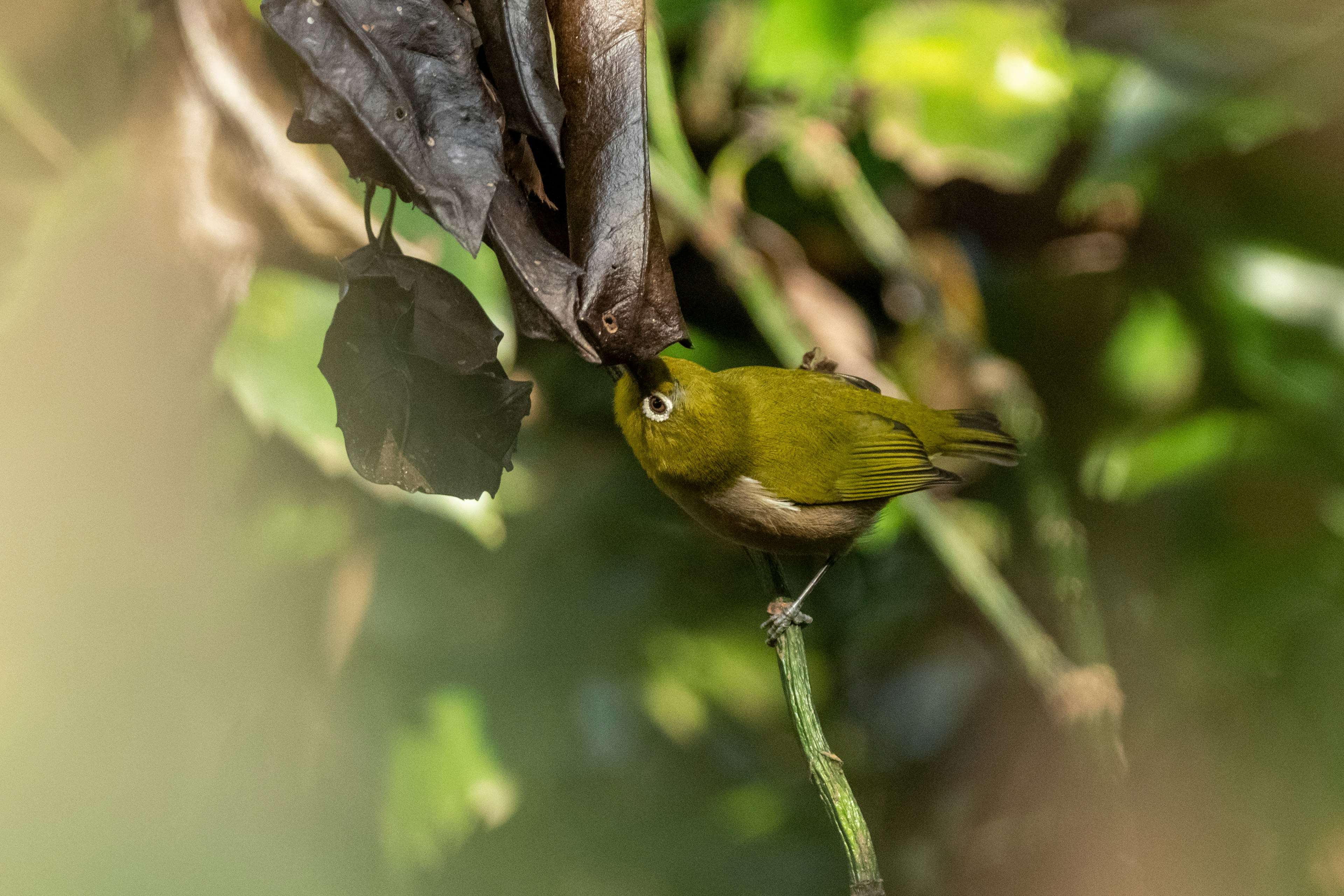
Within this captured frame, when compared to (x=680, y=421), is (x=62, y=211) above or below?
above

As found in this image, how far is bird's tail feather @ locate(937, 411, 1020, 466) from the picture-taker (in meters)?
0.82

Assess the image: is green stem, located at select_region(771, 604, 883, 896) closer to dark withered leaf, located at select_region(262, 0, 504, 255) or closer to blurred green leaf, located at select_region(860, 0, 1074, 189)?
dark withered leaf, located at select_region(262, 0, 504, 255)

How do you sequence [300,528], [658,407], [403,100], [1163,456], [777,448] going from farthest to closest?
[1163,456] → [300,528] → [777,448] → [658,407] → [403,100]

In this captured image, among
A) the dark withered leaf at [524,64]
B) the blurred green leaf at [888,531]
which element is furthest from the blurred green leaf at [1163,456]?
the dark withered leaf at [524,64]

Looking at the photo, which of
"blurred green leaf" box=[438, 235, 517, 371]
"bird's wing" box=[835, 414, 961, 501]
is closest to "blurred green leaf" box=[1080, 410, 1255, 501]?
"bird's wing" box=[835, 414, 961, 501]

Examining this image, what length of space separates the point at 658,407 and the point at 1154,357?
2.49ft

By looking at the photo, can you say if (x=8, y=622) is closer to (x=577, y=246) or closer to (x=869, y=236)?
(x=577, y=246)

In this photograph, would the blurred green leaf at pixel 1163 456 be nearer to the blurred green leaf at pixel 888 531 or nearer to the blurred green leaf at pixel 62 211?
the blurred green leaf at pixel 888 531

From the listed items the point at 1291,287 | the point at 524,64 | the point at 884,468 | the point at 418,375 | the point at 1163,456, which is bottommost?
the point at 1163,456

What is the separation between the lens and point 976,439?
0.83 meters

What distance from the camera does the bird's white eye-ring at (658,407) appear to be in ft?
1.84

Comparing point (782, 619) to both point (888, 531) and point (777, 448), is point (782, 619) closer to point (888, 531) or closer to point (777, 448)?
point (777, 448)

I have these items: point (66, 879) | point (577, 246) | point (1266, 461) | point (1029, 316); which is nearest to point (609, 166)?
point (577, 246)

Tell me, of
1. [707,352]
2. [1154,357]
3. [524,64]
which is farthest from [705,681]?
[524,64]
